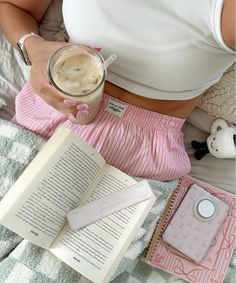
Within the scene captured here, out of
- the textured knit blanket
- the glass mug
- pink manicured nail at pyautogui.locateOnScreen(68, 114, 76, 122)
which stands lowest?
the textured knit blanket

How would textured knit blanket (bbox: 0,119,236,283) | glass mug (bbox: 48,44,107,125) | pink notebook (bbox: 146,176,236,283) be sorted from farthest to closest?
1. pink notebook (bbox: 146,176,236,283)
2. textured knit blanket (bbox: 0,119,236,283)
3. glass mug (bbox: 48,44,107,125)

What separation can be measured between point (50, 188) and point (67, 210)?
0.18 ft

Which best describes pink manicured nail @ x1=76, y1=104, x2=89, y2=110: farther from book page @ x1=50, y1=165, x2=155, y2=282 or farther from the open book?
book page @ x1=50, y1=165, x2=155, y2=282

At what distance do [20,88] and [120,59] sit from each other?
33 cm

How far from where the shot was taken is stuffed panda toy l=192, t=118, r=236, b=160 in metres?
1.04

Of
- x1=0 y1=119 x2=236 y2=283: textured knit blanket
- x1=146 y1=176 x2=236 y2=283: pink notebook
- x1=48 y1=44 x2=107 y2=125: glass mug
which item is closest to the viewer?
x1=48 y1=44 x2=107 y2=125: glass mug

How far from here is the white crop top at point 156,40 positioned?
0.79 meters

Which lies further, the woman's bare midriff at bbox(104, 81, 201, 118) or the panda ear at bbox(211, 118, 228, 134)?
the panda ear at bbox(211, 118, 228, 134)

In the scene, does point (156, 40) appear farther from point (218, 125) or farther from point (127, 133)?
point (218, 125)

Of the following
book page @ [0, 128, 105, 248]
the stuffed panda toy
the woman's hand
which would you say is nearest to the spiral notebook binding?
the stuffed panda toy

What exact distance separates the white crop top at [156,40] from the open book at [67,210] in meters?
0.17

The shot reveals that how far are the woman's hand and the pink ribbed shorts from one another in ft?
0.29

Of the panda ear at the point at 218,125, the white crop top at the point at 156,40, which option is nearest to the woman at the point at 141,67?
the white crop top at the point at 156,40

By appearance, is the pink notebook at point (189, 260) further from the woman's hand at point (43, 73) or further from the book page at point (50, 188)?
the woman's hand at point (43, 73)
